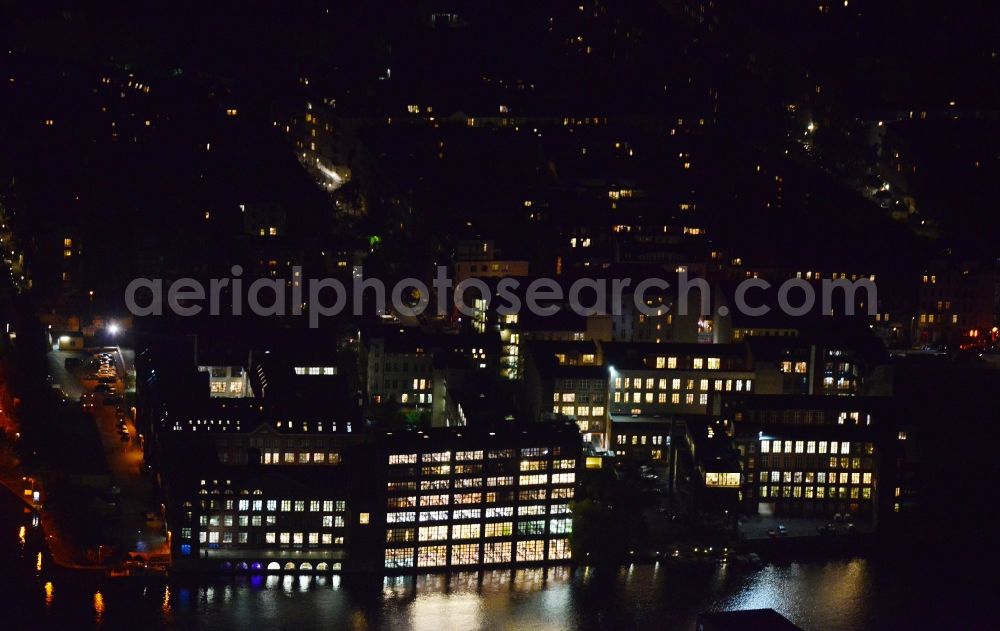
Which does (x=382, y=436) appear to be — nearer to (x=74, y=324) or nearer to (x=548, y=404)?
(x=548, y=404)

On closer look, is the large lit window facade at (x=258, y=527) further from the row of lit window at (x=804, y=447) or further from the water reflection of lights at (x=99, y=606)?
the row of lit window at (x=804, y=447)

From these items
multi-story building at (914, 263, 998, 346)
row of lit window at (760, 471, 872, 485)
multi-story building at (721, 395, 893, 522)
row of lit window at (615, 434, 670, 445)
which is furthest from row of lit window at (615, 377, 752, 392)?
multi-story building at (914, 263, 998, 346)

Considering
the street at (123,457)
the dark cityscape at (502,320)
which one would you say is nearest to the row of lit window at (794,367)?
the dark cityscape at (502,320)

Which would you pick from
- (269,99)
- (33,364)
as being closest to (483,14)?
(269,99)

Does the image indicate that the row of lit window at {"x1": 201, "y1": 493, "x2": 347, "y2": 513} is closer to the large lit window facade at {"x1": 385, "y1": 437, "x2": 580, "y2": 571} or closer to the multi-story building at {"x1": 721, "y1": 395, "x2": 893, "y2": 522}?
the large lit window facade at {"x1": 385, "y1": 437, "x2": 580, "y2": 571}

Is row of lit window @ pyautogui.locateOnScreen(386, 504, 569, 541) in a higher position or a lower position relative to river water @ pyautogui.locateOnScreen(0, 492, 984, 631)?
higher

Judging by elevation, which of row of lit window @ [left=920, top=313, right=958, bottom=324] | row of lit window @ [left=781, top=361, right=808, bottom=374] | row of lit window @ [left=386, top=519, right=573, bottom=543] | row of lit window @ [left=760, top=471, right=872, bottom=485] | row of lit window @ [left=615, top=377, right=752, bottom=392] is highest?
row of lit window @ [left=920, top=313, right=958, bottom=324]

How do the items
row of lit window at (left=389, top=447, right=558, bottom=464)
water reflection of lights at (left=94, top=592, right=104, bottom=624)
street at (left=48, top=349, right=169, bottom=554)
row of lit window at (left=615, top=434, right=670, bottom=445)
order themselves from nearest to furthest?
water reflection of lights at (left=94, top=592, right=104, bottom=624) → row of lit window at (left=389, top=447, right=558, bottom=464) → street at (left=48, top=349, right=169, bottom=554) → row of lit window at (left=615, top=434, right=670, bottom=445)
